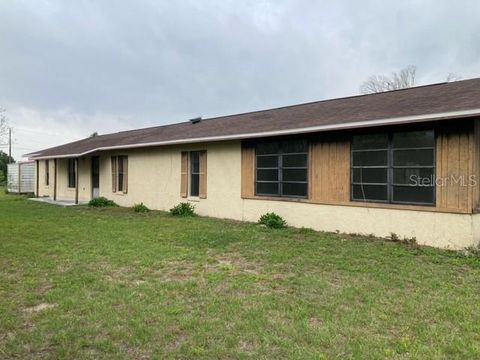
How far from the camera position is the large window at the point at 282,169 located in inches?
398

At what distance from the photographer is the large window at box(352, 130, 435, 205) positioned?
311 inches

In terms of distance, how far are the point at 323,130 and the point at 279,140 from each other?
71.6 inches

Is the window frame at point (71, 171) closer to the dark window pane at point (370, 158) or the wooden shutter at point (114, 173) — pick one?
the wooden shutter at point (114, 173)

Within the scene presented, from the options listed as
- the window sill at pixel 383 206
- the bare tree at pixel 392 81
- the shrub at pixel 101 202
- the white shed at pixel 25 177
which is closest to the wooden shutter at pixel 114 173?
the shrub at pixel 101 202

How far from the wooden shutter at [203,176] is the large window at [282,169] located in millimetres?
2220

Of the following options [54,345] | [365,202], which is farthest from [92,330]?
[365,202]

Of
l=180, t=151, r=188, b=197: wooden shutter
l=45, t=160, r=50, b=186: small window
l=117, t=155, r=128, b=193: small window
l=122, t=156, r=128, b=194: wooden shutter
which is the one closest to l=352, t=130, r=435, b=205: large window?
l=180, t=151, r=188, b=197: wooden shutter

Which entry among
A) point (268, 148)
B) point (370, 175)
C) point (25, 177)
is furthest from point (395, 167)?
point (25, 177)

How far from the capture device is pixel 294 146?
10.3 m

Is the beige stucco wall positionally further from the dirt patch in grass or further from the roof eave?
the dirt patch in grass

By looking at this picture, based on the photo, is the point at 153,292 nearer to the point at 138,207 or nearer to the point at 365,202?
the point at 365,202

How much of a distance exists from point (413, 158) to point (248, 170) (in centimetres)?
462

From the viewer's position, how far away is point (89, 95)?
24.7 metres

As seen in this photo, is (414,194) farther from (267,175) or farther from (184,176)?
(184,176)
